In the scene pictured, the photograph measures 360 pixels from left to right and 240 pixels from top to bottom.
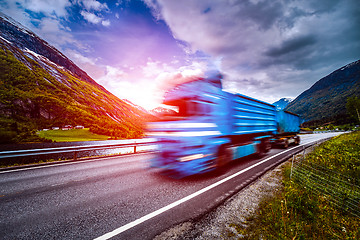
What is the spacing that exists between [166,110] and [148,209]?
11.8 feet

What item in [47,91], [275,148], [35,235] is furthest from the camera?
[47,91]

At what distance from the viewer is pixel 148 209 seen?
3.14 metres

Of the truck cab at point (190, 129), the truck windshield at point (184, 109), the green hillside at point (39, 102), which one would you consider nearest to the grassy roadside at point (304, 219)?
the truck cab at point (190, 129)

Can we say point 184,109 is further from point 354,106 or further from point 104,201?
point 354,106

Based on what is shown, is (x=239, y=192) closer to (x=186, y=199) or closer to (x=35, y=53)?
(x=186, y=199)

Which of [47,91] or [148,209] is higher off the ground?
[47,91]

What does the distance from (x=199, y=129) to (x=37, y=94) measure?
141 meters

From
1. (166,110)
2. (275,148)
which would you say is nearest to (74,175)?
(166,110)

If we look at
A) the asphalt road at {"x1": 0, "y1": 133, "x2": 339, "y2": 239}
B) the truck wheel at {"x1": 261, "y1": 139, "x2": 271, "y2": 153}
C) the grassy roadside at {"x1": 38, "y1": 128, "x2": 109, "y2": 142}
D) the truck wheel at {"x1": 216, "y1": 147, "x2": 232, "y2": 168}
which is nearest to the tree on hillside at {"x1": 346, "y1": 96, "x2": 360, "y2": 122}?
the truck wheel at {"x1": 261, "y1": 139, "x2": 271, "y2": 153}

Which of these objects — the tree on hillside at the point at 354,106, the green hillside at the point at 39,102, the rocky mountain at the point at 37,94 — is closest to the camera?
the tree on hillside at the point at 354,106

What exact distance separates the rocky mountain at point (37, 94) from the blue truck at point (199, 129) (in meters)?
29.8

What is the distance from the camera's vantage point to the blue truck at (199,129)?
186 inches

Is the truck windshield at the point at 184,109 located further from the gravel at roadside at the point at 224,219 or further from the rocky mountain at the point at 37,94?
the rocky mountain at the point at 37,94

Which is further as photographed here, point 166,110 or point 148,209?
point 166,110
